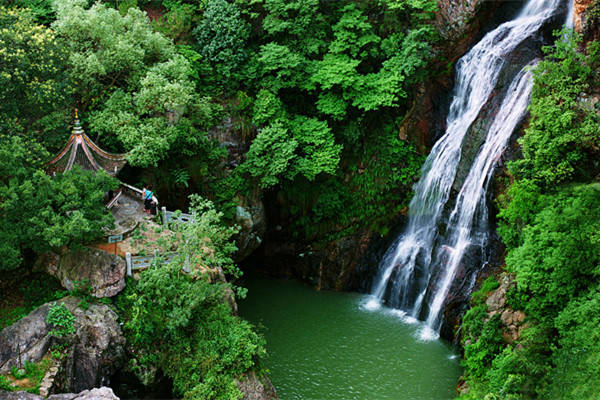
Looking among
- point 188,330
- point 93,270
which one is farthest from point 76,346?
point 188,330

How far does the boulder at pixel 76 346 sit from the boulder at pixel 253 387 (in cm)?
337

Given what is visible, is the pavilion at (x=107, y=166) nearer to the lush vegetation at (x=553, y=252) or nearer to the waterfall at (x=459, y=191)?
the waterfall at (x=459, y=191)

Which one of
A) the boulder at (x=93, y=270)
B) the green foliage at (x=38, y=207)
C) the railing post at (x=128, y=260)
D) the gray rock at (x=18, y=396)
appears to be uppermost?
the green foliage at (x=38, y=207)

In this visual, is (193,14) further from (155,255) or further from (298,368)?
(298,368)

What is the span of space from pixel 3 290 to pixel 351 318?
11.4 metres

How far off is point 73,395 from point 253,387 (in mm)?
4413

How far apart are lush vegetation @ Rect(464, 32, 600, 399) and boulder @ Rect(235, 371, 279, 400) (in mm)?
5613

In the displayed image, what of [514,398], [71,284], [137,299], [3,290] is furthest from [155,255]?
[514,398]

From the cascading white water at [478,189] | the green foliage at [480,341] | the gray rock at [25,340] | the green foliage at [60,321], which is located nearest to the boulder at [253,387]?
the green foliage at [60,321]

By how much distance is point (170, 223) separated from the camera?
16.3 m

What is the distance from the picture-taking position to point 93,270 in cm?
1524

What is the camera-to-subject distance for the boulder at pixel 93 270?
15117mm

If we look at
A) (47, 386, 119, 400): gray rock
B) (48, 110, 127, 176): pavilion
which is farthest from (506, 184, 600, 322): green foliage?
(48, 110, 127, 176): pavilion

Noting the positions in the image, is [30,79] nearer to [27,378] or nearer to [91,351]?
[91,351]
